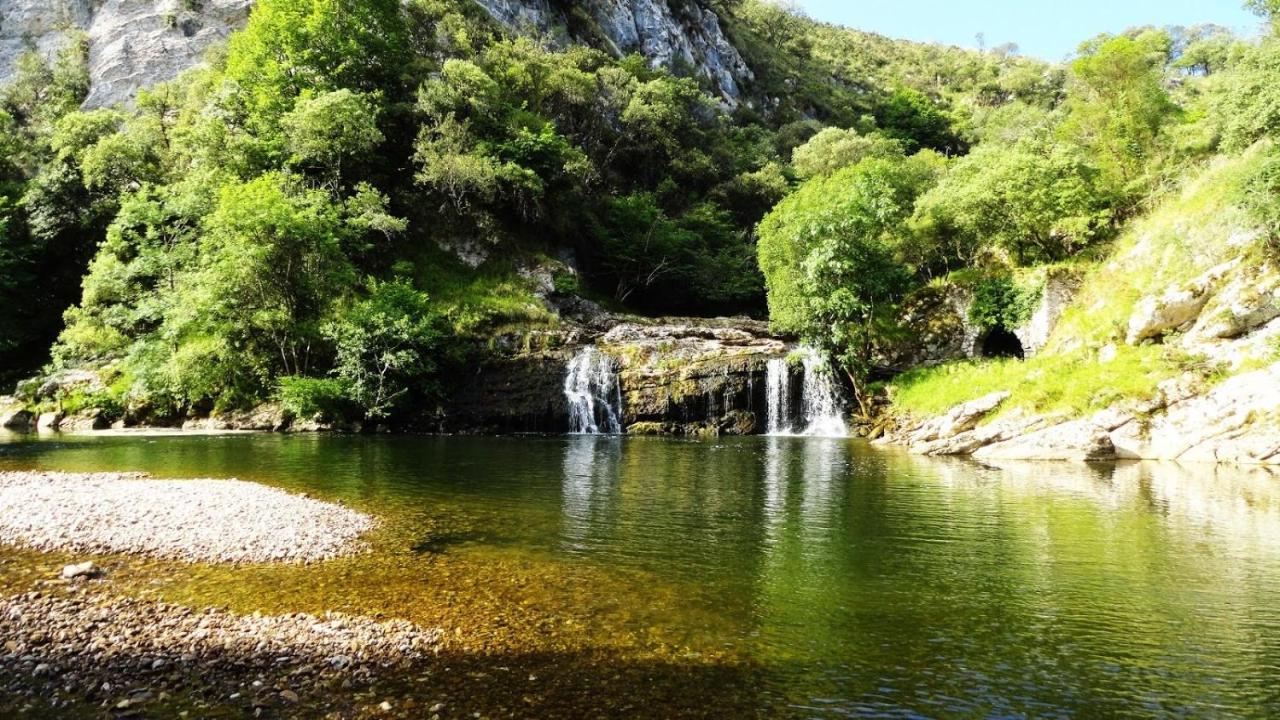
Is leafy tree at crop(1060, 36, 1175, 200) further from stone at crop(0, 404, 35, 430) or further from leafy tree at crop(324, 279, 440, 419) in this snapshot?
stone at crop(0, 404, 35, 430)

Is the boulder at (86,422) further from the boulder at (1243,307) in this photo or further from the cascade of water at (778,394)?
the boulder at (1243,307)

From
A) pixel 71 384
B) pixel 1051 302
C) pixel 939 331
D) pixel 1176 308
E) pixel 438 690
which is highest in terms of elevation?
pixel 1051 302

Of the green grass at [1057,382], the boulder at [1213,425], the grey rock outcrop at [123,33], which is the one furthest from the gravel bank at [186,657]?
the grey rock outcrop at [123,33]

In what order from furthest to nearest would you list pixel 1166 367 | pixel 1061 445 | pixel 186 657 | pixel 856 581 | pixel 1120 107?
pixel 1120 107
pixel 1061 445
pixel 1166 367
pixel 856 581
pixel 186 657

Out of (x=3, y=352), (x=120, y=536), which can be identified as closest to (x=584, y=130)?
(x=3, y=352)

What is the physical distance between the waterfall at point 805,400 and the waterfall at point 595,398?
910 cm

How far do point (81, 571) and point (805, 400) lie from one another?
35.3m

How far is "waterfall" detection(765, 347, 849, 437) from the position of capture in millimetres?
40812

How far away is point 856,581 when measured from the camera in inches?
466

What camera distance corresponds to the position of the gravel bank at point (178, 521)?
503 inches

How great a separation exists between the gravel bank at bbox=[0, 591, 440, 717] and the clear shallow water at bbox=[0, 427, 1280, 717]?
90 cm

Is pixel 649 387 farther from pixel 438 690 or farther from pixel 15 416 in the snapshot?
pixel 15 416

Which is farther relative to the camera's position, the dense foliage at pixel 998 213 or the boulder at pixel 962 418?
the dense foliage at pixel 998 213

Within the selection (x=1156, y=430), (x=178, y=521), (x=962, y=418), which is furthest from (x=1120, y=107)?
(x=178, y=521)
